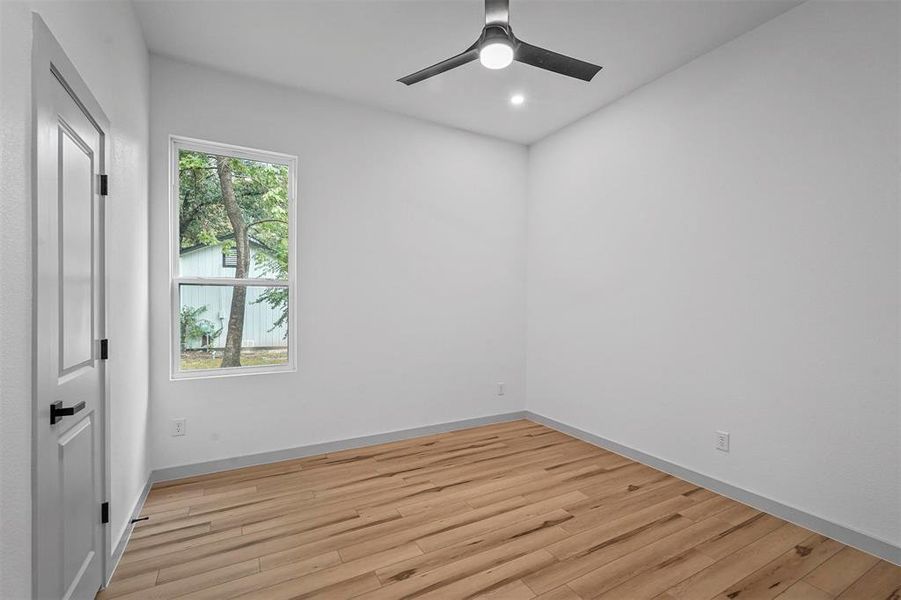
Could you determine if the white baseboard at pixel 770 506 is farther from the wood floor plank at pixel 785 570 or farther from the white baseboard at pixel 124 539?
the white baseboard at pixel 124 539

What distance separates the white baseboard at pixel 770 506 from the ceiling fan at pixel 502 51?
2824 millimetres

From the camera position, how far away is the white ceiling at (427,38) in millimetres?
2572

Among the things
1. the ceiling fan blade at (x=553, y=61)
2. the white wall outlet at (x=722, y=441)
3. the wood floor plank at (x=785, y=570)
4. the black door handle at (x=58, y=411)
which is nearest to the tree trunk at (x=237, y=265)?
the black door handle at (x=58, y=411)

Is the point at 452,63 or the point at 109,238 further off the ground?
the point at 452,63

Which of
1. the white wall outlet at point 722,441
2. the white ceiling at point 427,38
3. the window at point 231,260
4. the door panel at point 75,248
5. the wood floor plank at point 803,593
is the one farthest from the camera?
the window at point 231,260

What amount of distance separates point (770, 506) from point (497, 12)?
3.29 m

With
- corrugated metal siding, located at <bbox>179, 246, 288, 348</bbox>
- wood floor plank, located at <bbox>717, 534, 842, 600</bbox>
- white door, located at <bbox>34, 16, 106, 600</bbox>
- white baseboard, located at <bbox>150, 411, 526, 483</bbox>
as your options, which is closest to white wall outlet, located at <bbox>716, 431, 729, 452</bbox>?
wood floor plank, located at <bbox>717, 534, 842, 600</bbox>

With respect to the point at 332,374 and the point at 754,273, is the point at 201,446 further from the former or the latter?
the point at 754,273

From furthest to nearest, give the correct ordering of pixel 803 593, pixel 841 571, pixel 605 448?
pixel 605 448 < pixel 841 571 < pixel 803 593

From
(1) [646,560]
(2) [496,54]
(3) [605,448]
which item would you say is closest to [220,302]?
(2) [496,54]

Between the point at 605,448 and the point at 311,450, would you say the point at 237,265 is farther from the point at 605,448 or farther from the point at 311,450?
the point at 605,448

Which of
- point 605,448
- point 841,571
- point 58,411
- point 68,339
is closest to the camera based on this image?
point 58,411

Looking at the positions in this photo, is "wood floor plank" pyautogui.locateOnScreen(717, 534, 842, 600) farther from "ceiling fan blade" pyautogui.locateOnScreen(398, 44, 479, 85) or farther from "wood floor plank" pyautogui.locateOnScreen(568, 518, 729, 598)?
"ceiling fan blade" pyautogui.locateOnScreen(398, 44, 479, 85)

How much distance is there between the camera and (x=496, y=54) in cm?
218
